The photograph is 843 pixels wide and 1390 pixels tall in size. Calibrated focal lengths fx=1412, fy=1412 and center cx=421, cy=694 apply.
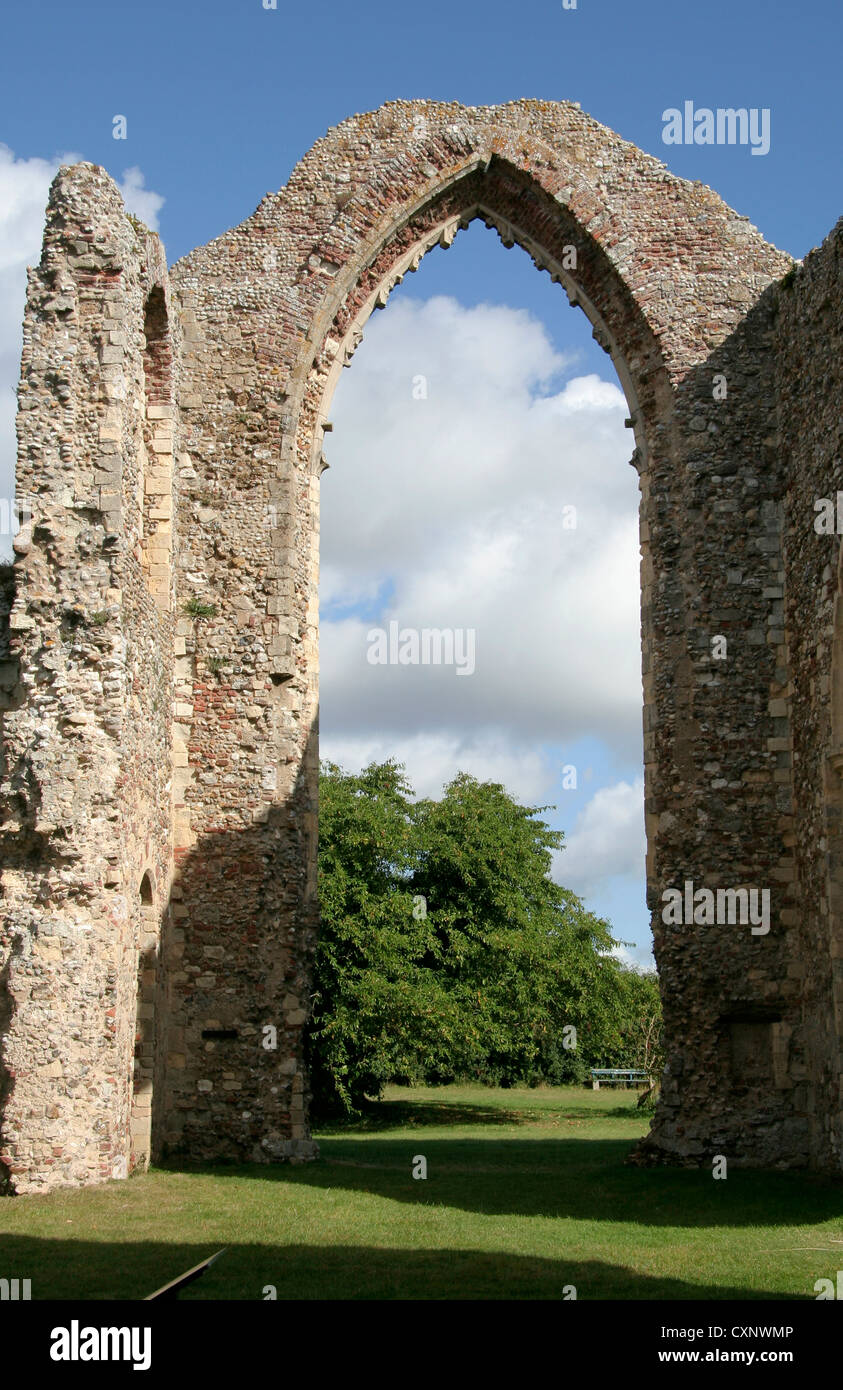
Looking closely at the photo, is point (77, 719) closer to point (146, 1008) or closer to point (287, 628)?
point (146, 1008)

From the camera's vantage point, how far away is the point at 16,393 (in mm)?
12414

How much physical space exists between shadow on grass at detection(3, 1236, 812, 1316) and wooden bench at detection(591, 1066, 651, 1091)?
24.1m

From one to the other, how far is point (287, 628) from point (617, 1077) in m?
21.2

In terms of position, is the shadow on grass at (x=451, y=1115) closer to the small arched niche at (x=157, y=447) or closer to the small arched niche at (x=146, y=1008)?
the small arched niche at (x=146, y=1008)

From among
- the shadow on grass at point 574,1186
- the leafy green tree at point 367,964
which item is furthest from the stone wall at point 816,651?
the leafy green tree at point 367,964

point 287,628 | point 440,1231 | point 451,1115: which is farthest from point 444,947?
point 440,1231

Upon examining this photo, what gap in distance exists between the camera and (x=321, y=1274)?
7.80 meters

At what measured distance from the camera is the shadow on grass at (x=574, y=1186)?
10734 millimetres

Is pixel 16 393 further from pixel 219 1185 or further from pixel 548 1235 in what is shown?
pixel 548 1235

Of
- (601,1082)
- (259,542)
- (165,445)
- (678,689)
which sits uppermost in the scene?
(165,445)

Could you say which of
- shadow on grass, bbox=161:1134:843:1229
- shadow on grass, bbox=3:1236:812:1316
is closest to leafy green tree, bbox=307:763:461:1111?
shadow on grass, bbox=161:1134:843:1229

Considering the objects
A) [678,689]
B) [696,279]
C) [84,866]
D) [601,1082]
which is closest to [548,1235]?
[84,866]

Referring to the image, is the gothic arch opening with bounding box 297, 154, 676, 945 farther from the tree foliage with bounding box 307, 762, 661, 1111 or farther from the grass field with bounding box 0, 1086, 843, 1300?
the tree foliage with bounding box 307, 762, 661, 1111

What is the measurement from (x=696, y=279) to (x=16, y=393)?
7.68 metres
